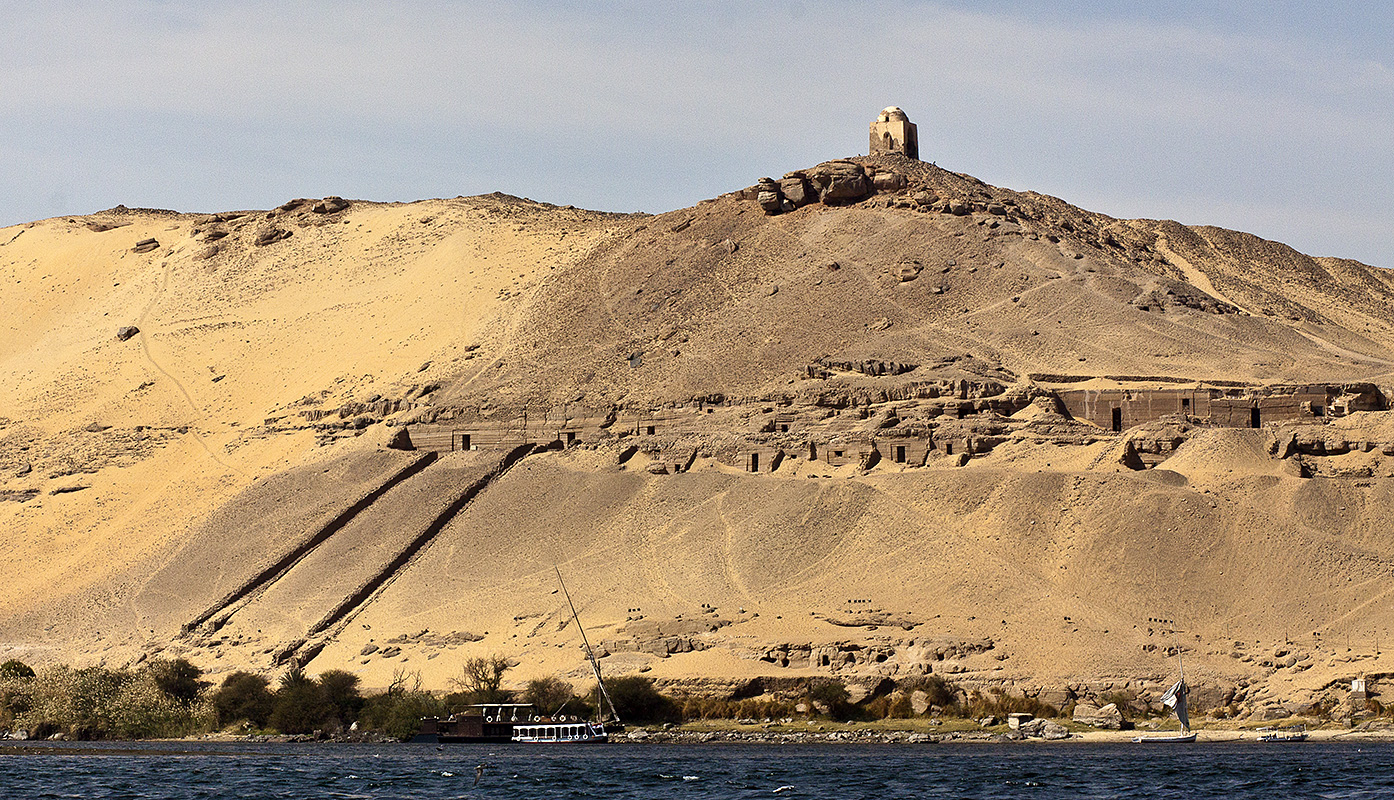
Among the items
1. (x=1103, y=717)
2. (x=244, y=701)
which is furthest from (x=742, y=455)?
(x=1103, y=717)

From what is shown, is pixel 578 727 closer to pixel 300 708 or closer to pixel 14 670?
pixel 300 708

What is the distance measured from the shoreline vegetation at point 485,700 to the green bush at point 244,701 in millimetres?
37

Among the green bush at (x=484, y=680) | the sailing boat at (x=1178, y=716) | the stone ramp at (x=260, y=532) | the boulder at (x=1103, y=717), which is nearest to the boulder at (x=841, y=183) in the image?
the stone ramp at (x=260, y=532)

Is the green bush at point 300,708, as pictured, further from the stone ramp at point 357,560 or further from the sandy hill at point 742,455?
the stone ramp at point 357,560

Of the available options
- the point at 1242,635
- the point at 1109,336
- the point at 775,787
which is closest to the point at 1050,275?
the point at 1109,336

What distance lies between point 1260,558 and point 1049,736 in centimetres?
878

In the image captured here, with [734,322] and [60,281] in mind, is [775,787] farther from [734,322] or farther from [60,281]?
[60,281]

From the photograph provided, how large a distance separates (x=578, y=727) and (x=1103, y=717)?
493 inches

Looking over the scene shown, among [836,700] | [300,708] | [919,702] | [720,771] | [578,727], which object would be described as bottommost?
[720,771]

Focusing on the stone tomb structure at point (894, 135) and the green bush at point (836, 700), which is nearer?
the green bush at point (836, 700)

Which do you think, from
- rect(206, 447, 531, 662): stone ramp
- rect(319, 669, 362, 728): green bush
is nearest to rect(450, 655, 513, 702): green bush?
rect(319, 669, 362, 728): green bush

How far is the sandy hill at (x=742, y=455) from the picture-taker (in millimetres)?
51562

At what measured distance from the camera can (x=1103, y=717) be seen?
4703 centimetres

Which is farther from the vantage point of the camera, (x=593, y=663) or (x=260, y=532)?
(x=260, y=532)
